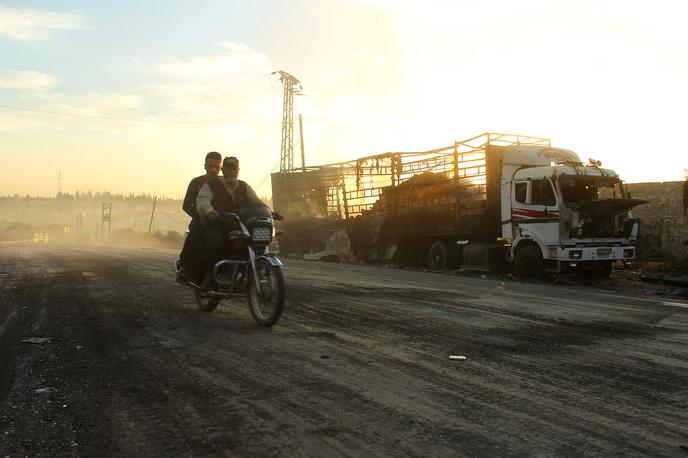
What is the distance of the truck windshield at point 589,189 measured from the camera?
42.5ft

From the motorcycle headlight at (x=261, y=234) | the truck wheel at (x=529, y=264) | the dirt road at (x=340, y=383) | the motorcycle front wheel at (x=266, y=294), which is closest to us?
the dirt road at (x=340, y=383)

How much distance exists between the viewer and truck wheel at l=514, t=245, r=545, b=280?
1321 centimetres

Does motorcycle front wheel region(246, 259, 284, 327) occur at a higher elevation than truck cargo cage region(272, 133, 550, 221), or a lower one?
lower

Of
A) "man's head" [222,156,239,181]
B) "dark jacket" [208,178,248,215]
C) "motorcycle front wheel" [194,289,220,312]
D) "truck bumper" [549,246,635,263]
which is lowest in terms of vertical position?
"motorcycle front wheel" [194,289,220,312]

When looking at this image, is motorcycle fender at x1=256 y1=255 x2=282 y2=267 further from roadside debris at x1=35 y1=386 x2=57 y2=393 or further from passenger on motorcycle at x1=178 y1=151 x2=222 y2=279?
roadside debris at x1=35 y1=386 x2=57 y2=393

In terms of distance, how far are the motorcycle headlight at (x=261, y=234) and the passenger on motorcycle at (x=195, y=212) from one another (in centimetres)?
99

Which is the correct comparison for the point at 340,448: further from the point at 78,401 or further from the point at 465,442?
the point at 78,401

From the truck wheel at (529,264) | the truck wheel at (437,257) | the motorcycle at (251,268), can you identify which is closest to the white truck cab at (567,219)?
the truck wheel at (529,264)

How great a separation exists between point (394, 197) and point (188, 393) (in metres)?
16.0

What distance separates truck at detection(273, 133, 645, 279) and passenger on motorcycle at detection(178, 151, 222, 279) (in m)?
9.35

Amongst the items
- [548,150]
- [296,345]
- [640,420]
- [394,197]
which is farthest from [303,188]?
[640,420]

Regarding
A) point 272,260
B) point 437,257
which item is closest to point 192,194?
point 272,260

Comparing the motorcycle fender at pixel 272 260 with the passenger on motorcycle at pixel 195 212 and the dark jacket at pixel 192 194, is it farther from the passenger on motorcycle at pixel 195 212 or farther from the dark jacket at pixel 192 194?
the dark jacket at pixel 192 194

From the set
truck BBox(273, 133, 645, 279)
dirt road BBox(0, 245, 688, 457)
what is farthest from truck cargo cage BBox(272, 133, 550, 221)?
dirt road BBox(0, 245, 688, 457)
